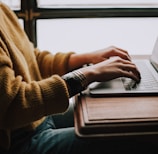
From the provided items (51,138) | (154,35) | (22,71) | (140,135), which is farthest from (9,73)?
(154,35)

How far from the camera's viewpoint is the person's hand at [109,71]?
920 millimetres

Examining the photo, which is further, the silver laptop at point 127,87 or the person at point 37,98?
the silver laptop at point 127,87

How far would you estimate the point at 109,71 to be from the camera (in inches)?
37.0

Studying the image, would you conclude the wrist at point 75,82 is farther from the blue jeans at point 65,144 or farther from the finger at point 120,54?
the finger at point 120,54

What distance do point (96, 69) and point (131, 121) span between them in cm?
22

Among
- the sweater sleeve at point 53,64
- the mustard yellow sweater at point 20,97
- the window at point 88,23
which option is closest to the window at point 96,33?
the window at point 88,23

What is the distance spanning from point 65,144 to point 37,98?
18 cm

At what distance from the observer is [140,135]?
0.77m

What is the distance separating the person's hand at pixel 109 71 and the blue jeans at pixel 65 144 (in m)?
0.17

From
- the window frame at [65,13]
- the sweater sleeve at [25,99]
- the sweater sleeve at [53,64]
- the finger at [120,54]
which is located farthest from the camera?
the window frame at [65,13]

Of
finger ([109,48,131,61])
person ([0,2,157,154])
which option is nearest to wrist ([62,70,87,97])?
person ([0,2,157,154])

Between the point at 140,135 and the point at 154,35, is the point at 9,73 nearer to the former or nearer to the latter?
the point at 140,135

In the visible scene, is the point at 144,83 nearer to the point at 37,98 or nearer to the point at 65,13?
the point at 37,98

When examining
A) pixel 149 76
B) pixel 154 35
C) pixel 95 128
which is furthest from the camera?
pixel 154 35
